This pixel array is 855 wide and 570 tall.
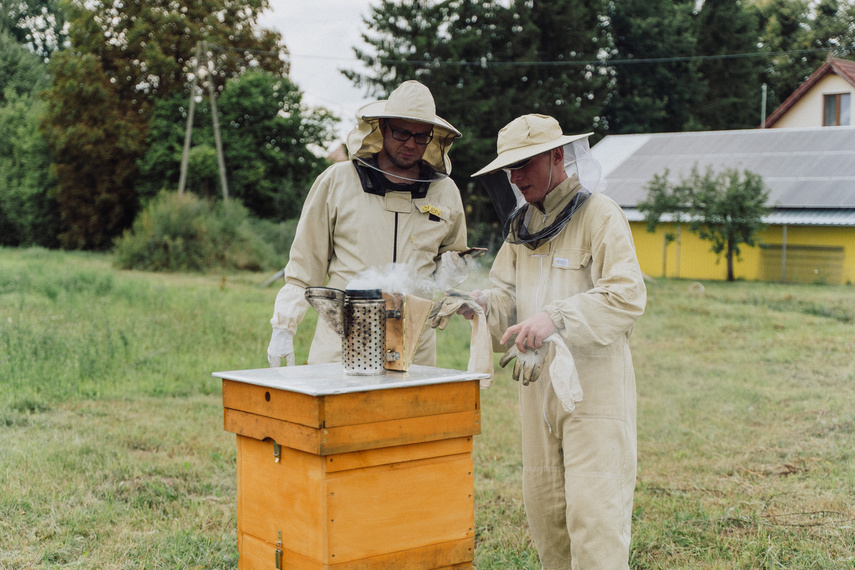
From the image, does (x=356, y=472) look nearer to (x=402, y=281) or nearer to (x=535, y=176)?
(x=402, y=281)

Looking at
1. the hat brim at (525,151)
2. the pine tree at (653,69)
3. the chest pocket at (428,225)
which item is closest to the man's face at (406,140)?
the chest pocket at (428,225)

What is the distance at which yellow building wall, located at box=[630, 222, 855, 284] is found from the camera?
20234mm

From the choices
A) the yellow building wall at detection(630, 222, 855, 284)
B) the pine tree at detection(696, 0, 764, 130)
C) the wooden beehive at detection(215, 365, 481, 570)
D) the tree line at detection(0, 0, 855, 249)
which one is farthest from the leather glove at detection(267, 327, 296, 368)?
the pine tree at detection(696, 0, 764, 130)

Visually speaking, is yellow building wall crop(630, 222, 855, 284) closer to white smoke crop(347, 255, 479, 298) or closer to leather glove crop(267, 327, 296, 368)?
white smoke crop(347, 255, 479, 298)

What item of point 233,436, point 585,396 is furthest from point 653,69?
point 585,396

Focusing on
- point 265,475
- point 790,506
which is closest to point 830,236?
point 790,506

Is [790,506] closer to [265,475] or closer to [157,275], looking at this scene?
[265,475]

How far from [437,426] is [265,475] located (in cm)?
55

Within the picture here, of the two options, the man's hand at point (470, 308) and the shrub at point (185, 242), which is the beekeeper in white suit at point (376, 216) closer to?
the man's hand at point (470, 308)

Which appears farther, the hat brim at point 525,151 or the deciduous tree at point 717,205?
the deciduous tree at point 717,205

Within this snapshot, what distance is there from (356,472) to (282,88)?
2757 centimetres

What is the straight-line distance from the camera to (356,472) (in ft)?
8.28

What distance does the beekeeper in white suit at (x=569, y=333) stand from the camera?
2.92 meters

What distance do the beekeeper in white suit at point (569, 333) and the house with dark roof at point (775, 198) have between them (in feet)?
61.2
